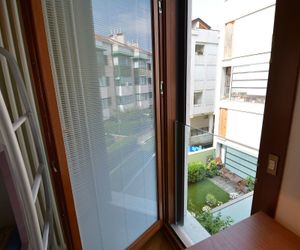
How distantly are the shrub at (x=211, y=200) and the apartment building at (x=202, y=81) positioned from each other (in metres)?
0.48

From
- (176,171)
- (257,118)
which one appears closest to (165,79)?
(257,118)

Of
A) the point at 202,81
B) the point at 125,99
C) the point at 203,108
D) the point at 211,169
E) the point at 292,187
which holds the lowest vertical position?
the point at 211,169

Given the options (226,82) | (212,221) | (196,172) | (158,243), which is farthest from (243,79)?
(158,243)

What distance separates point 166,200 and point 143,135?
29.2 inches

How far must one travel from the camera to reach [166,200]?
5.92 feet

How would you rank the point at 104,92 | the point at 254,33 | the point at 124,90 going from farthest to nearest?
1. the point at 124,90
2. the point at 104,92
3. the point at 254,33

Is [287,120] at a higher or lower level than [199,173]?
higher

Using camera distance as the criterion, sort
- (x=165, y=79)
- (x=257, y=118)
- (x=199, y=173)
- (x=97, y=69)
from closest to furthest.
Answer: (x=257, y=118)
(x=97, y=69)
(x=165, y=79)
(x=199, y=173)

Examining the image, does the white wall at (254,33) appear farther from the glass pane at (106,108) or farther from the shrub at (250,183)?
the shrub at (250,183)

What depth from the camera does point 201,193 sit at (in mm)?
1738

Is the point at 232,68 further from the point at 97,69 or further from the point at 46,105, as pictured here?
the point at 46,105

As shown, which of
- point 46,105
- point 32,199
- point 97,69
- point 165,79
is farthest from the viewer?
point 165,79

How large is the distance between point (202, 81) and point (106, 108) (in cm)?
79

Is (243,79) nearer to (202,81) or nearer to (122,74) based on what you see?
(202,81)
